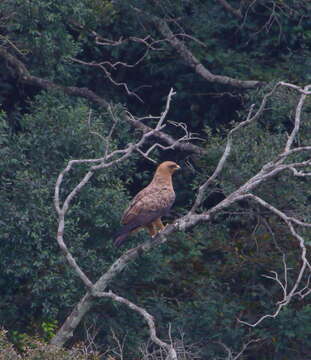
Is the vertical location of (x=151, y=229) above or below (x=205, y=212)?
below

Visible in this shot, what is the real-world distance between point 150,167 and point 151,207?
3466 mm

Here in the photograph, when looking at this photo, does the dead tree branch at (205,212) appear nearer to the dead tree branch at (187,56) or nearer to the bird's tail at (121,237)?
the bird's tail at (121,237)

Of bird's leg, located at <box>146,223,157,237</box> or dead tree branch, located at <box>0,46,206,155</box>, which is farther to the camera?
dead tree branch, located at <box>0,46,206,155</box>

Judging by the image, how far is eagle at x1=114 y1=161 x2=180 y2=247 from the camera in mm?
9789

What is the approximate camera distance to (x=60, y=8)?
37.6 ft

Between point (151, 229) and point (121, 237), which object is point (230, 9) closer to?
point (151, 229)

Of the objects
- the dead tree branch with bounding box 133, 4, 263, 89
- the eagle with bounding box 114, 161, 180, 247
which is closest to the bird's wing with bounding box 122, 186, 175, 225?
the eagle with bounding box 114, 161, 180, 247

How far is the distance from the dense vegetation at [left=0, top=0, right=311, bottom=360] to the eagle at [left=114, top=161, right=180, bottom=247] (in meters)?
0.40

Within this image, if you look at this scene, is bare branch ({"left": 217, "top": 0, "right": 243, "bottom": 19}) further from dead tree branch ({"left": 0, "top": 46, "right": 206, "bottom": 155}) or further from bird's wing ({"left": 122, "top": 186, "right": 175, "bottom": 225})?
bird's wing ({"left": 122, "top": 186, "right": 175, "bottom": 225})

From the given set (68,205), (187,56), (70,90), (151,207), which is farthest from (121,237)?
(187,56)

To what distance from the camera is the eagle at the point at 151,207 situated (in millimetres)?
9789

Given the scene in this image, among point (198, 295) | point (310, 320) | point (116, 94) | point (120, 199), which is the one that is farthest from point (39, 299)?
point (116, 94)

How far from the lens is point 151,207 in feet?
32.8

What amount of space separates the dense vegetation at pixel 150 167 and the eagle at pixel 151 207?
1.32ft
